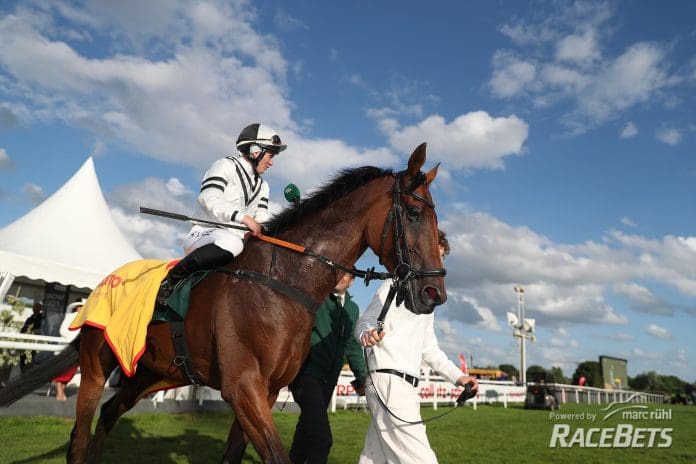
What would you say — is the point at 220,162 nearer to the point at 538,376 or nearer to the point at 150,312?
the point at 150,312

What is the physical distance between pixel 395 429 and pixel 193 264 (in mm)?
1906

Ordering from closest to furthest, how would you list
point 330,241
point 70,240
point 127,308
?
point 330,241 → point 127,308 → point 70,240

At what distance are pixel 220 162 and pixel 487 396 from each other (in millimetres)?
22408

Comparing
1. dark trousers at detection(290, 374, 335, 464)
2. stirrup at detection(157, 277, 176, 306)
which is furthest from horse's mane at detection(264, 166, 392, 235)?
dark trousers at detection(290, 374, 335, 464)

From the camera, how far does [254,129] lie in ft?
14.0

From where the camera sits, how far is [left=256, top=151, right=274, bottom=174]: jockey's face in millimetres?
4254

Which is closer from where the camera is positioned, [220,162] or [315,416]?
[220,162]

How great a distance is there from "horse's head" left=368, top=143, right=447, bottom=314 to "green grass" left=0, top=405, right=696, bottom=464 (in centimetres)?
443

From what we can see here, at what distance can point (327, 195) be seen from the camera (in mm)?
3939

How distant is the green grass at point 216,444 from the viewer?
6.54 meters

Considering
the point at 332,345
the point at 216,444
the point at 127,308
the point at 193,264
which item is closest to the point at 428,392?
the point at 216,444

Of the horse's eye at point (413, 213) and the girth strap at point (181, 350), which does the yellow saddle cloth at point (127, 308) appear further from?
the horse's eye at point (413, 213)

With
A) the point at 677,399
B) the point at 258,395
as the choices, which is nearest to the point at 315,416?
the point at 258,395

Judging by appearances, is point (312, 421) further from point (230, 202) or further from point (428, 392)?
point (428, 392)
